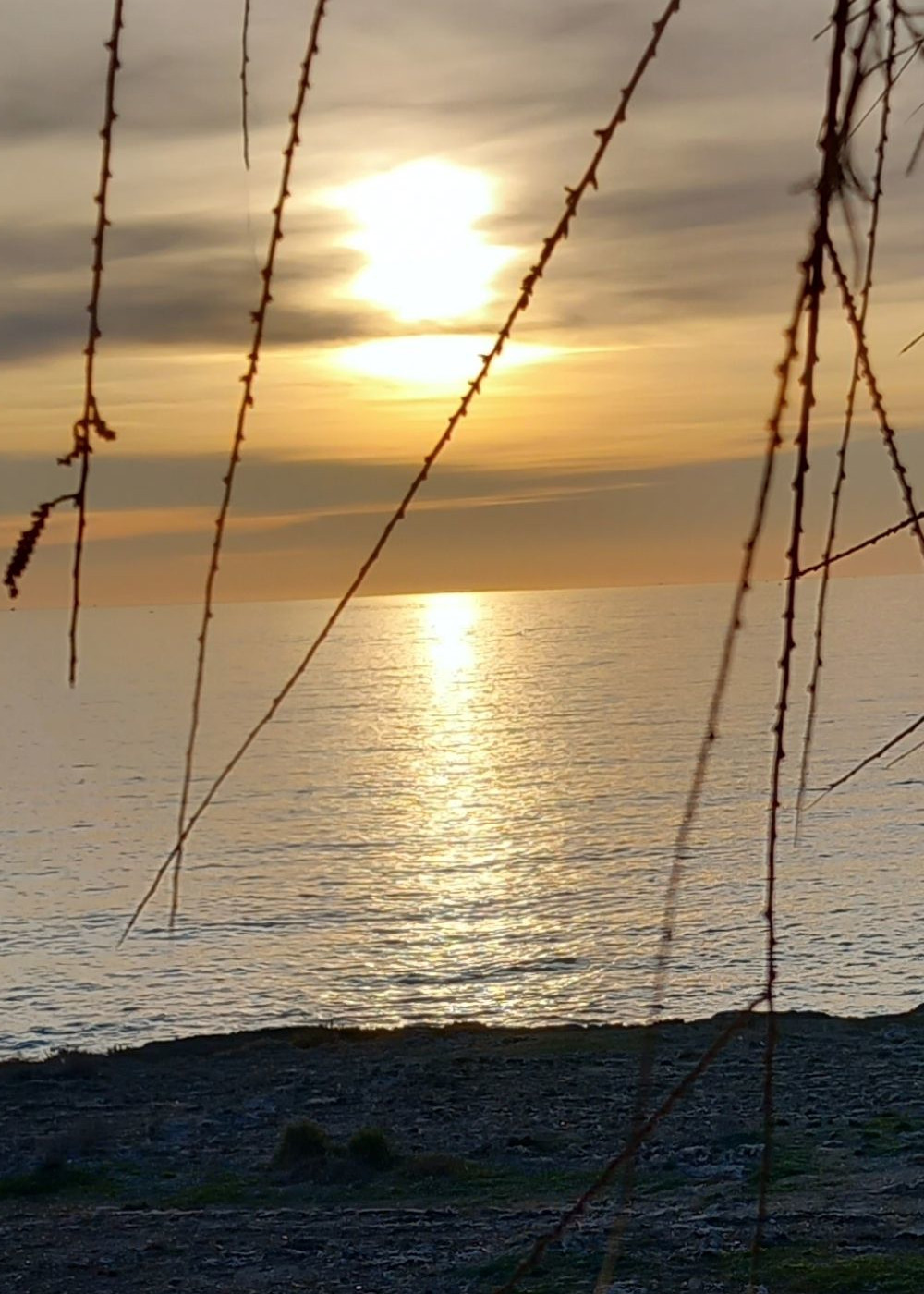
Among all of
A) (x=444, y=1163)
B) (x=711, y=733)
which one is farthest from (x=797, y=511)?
(x=444, y=1163)

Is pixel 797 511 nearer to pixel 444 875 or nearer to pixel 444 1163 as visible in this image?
pixel 444 1163

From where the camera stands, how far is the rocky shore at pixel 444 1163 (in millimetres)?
17469

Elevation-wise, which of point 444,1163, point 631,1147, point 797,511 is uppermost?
point 797,511

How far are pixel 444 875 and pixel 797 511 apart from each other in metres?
60.7

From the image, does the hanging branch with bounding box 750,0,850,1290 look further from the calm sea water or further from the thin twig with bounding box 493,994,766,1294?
the calm sea water

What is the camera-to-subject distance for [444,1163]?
22344mm

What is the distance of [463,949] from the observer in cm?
4744

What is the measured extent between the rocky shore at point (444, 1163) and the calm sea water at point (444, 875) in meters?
7.52

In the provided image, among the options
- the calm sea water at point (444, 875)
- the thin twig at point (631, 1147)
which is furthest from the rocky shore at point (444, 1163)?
the thin twig at point (631, 1147)

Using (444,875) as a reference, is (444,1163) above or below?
above

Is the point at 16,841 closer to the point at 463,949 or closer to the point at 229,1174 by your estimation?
the point at 463,949

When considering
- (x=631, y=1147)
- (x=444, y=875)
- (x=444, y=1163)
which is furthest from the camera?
(x=444, y=875)

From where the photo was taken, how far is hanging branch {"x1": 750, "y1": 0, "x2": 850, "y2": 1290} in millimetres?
772

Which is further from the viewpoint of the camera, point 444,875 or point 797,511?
point 444,875
